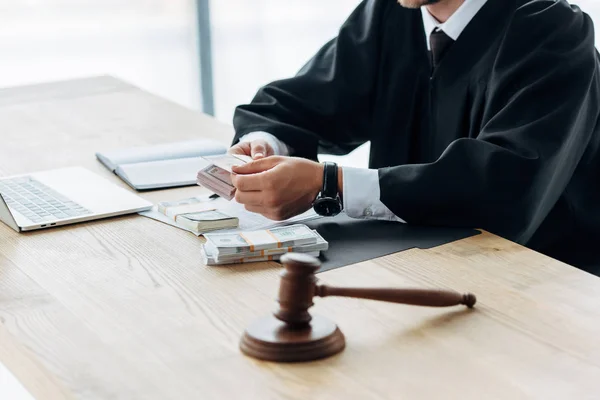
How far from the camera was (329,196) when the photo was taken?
71.9 inches

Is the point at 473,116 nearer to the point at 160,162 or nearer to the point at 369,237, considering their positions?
the point at 369,237

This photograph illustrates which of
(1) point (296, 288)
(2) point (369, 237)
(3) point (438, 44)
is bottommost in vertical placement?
(2) point (369, 237)

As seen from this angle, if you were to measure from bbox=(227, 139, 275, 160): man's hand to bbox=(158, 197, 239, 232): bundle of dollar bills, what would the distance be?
240 mm

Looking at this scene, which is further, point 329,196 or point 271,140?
point 271,140

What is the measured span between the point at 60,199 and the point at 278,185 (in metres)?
0.49

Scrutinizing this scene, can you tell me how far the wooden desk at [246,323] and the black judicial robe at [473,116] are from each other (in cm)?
13

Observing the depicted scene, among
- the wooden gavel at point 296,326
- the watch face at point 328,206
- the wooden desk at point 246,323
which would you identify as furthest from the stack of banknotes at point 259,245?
the wooden gavel at point 296,326

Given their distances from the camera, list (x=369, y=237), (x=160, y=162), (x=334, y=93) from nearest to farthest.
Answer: (x=369, y=237)
(x=160, y=162)
(x=334, y=93)

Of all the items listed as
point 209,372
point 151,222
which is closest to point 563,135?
point 151,222

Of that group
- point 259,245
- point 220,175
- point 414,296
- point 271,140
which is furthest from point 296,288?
point 271,140

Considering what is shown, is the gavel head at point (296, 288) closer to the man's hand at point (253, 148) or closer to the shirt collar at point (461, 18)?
the man's hand at point (253, 148)

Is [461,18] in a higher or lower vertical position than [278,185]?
higher

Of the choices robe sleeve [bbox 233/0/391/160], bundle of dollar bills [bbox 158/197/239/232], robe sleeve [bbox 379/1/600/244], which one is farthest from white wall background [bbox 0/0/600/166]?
bundle of dollar bills [bbox 158/197/239/232]

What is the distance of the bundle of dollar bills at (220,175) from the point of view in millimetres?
1862
